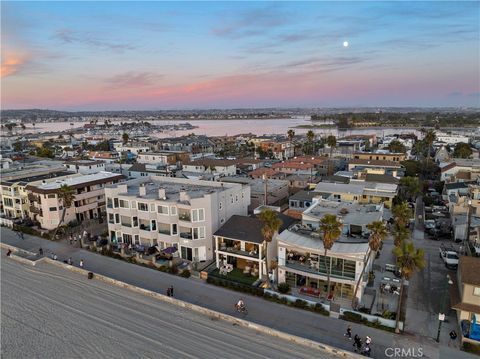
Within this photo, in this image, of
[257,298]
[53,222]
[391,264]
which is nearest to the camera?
[257,298]

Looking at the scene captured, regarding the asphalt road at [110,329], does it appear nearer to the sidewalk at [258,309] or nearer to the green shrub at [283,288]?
the sidewalk at [258,309]

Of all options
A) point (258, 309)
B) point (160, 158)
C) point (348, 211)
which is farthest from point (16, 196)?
point (348, 211)

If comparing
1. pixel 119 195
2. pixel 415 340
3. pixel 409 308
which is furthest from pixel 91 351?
pixel 409 308

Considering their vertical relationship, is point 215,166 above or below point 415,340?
above

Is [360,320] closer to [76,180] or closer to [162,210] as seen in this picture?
[162,210]

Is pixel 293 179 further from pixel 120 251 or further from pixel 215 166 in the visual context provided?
pixel 120 251

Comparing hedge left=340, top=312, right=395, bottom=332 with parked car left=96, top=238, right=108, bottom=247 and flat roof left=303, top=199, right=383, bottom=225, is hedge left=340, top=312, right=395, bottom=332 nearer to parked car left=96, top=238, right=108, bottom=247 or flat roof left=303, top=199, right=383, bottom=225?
flat roof left=303, top=199, right=383, bottom=225

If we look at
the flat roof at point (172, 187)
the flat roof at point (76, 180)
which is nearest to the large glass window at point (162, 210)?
the flat roof at point (172, 187)
